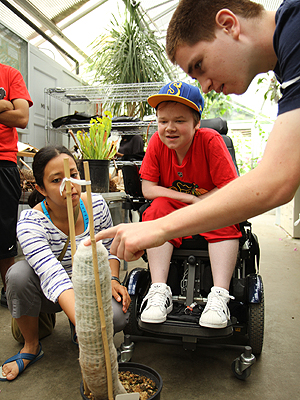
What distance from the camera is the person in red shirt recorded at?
1870 mm

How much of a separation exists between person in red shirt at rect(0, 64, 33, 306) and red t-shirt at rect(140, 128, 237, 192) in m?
0.80

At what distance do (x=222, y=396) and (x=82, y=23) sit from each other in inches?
184

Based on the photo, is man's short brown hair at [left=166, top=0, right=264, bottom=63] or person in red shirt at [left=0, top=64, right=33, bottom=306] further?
person in red shirt at [left=0, top=64, right=33, bottom=306]

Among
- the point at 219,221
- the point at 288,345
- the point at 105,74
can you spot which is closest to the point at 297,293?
the point at 288,345

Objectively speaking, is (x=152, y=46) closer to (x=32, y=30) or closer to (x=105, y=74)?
(x=105, y=74)

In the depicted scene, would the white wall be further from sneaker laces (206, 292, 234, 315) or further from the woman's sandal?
sneaker laces (206, 292, 234, 315)

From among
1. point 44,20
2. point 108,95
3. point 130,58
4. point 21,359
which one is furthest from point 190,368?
point 44,20

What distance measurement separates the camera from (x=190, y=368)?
143cm

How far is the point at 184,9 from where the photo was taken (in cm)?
88

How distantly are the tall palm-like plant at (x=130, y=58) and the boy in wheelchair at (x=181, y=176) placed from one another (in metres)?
2.55

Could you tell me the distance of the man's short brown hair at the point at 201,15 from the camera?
82cm

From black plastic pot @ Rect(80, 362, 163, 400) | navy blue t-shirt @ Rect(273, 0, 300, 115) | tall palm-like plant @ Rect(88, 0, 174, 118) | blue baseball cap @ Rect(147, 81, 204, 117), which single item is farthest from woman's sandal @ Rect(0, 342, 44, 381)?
tall palm-like plant @ Rect(88, 0, 174, 118)

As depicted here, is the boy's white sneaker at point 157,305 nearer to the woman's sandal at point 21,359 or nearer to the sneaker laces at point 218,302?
the sneaker laces at point 218,302

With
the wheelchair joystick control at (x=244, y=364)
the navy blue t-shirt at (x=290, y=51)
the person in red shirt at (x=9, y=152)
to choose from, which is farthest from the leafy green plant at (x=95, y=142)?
the navy blue t-shirt at (x=290, y=51)
